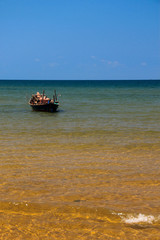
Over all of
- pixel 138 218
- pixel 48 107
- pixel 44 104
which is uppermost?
pixel 44 104

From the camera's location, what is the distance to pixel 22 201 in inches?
297

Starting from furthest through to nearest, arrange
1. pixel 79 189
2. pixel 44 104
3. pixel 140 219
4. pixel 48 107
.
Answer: pixel 44 104 < pixel 48 107 < pixel 79 189 < pixel 140 219

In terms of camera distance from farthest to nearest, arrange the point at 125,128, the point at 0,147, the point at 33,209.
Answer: the point at 125,128 → the point at 0,147 → the point at 33,209

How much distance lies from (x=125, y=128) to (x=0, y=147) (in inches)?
350

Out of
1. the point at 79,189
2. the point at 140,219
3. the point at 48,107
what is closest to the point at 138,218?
the point at 140,219

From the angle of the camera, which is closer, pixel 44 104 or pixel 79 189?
pixel 79 189

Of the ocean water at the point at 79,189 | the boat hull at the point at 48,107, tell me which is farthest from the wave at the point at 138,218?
the boat hull at the point at 48,107

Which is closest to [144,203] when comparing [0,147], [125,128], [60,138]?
[0,147]

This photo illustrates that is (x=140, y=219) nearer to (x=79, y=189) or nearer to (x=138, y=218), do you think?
(x=138, y=218)

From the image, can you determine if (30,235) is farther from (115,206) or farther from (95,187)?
(95,187)

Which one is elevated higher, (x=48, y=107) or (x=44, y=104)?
(x=44, y=104)

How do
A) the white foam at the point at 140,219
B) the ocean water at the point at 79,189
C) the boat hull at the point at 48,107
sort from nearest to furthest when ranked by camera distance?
1. the ocean water at the point at 79,189
2. the white foam at the point at 140,219
3. the boat hull at the point at 48,107

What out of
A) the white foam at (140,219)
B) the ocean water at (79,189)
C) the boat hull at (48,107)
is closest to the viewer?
the ocean water at (79,189)

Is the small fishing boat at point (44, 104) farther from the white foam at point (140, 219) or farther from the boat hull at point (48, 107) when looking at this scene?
the white foam at point (140, 219)
